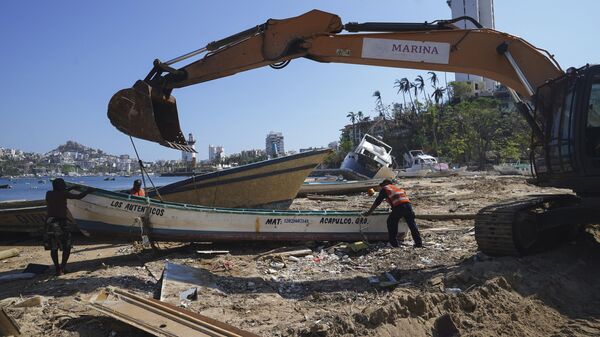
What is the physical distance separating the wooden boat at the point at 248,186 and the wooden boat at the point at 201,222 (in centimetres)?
363

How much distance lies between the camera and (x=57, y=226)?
21.6ft

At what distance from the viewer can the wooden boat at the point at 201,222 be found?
7.71 meters

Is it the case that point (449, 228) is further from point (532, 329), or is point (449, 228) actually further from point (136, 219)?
point (136, 219)

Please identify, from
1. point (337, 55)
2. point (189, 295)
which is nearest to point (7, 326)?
point (189, 295)

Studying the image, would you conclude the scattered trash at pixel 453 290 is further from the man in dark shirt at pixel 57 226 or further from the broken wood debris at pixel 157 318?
the man in dark shirt at pixel 57 226

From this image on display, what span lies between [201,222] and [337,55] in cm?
359

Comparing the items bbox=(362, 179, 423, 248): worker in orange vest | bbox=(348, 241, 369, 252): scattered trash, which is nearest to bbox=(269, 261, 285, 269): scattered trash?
bbox=(348, 241, 369, 252): scattered trash

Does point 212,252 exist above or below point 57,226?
below

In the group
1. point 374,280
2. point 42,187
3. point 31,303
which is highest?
point 31,303

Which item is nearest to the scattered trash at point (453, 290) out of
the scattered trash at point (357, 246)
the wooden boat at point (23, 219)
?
the scattered trash at point (357, 246)

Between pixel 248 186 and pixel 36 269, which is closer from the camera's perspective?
pixel 36 269

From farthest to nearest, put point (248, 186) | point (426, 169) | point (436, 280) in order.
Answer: point (426, 169), point (248, 186), point (436, 280)

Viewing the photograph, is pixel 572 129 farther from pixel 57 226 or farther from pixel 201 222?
pixel 57 226

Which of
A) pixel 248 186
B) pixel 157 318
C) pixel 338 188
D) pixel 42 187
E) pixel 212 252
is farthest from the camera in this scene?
pixel 42 187
